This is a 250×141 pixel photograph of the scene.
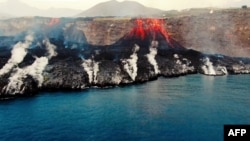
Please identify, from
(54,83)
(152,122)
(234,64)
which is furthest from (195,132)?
(234,64)

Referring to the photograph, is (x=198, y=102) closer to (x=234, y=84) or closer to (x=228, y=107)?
(x=228, y=107)

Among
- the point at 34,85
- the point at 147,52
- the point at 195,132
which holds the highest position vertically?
the point at 147,52

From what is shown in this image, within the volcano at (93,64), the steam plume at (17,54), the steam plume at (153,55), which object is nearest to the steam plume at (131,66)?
the volcano at (93,64)

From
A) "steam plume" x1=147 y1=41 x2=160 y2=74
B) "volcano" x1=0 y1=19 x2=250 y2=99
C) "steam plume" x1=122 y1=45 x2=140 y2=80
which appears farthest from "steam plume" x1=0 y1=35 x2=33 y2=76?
"steam plume" x1=147 y1=41 x2=160 y2=74

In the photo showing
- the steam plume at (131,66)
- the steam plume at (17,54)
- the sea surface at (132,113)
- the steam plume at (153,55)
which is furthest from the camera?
the steam plume at (153,55)

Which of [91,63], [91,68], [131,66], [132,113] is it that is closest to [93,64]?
[91,63]

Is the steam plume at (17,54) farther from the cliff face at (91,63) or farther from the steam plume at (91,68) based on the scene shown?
the steam plume at (91,68)

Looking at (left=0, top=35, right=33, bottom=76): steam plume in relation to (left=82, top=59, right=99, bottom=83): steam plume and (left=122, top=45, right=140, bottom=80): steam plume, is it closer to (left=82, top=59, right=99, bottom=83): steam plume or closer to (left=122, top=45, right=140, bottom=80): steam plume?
(left=82, top=59, right=99, bottom=83): steam plume
